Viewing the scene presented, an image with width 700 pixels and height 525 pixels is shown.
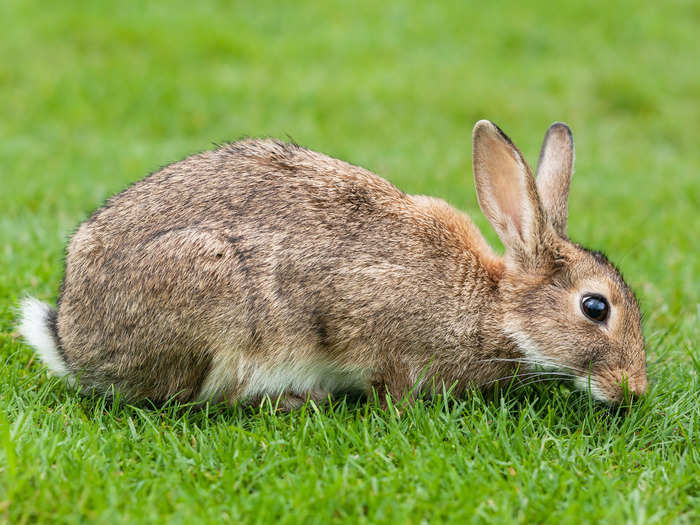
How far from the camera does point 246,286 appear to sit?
13.3 ft

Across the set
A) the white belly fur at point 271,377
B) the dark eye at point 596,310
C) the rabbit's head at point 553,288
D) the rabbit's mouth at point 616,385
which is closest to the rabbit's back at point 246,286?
the white belly fur at point 271,377

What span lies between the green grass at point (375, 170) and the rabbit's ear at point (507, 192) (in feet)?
2.69

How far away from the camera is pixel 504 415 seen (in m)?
3.87

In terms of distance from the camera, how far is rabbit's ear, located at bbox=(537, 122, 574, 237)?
15.0 ft

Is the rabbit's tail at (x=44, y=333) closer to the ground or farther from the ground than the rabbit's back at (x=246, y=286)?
closer to the ground

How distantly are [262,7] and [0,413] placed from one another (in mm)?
11789

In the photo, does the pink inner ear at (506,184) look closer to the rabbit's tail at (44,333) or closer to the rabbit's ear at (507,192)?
the rabbit's ear at (507,192)

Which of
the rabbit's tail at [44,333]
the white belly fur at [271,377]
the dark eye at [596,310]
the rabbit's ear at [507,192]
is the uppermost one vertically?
the rabbit's ear at [507,192]

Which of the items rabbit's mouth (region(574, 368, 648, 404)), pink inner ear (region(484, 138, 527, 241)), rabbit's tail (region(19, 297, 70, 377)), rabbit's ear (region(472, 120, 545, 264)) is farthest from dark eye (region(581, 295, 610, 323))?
rabbit's tail (region(19, 297, 70, 377))

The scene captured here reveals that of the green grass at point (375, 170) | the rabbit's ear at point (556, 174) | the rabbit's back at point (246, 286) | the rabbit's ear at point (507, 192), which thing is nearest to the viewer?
the green grass at point (375, 170)

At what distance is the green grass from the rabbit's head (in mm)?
206

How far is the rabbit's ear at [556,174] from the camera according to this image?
457 cm

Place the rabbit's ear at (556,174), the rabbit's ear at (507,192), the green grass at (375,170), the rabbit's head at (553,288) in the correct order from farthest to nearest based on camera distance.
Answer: the rabbit's ear at (556,174), the rabbit's ear at (507,192), the rabbit's head at (553,288), the green grass at (375,170)

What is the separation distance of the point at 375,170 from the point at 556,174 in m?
4.34
